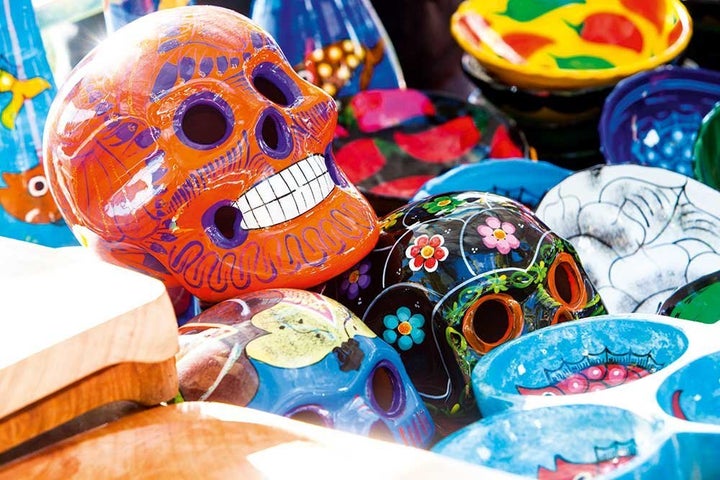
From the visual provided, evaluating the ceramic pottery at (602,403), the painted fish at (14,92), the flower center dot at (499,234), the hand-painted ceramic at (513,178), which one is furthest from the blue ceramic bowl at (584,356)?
the painted fish at (14,92)

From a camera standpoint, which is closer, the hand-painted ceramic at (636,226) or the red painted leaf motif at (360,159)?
the hand-painted ceramic at (636,226)

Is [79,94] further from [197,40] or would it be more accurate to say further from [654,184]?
[654,184]

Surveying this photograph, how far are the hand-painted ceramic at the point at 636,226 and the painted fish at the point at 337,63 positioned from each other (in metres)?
0.33

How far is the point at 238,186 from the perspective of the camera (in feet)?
2.48

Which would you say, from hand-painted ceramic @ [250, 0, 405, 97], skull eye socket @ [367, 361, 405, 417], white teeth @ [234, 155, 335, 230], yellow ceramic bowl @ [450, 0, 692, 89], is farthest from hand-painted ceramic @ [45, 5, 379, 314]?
yellow ceramic bowl @ [450, 0, 692, 89]

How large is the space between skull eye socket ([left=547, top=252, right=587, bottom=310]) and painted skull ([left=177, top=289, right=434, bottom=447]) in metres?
0.15

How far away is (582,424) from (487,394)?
0.06 m

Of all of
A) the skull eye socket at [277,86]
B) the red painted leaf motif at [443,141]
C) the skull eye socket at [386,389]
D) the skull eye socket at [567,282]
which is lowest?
the red painted leaf motif at [443,141]

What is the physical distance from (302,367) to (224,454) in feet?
0.47

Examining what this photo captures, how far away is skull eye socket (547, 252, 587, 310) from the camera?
31.5 inches

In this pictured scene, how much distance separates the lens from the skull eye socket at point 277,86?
794 millimetres

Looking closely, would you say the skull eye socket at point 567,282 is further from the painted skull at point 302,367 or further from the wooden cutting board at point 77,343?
the wooden cutting board at point 77,343

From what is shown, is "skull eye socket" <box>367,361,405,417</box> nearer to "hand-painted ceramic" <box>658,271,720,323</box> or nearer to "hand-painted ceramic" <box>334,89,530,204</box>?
"hand-painted ceramic" <box>658,271,720,323</box>

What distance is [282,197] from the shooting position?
77 cm
